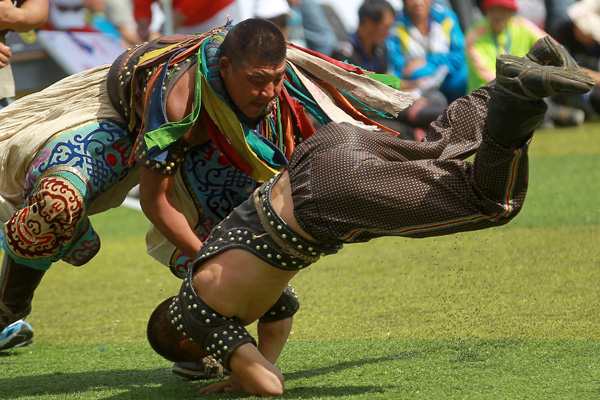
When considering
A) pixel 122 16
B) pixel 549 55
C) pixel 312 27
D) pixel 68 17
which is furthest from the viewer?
pixel 312 27

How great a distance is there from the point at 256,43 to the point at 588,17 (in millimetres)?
6296

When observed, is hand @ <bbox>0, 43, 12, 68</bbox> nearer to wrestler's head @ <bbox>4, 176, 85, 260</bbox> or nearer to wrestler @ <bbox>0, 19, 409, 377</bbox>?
wrestler @ <bbox>0, 19, 409, 377</bbox>

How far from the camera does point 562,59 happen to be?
2.47 m

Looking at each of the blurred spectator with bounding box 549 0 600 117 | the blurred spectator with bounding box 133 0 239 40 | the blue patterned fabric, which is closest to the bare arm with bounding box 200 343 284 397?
the blue patterned fabric

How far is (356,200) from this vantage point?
2621 mm

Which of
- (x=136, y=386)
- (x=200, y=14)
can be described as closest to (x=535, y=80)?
(x=136, y=386)

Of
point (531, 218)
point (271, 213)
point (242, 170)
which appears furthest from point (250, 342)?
point (531, 218)

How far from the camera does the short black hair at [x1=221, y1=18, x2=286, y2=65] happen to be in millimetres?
3096

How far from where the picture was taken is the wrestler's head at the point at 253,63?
310 centimetres

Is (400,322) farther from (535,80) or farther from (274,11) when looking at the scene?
(274,11)

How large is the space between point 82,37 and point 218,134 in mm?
5488

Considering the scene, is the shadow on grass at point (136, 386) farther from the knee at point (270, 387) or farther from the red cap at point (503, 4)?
the red cap at point (503, 4)

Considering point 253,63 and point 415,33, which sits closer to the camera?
point 253,63

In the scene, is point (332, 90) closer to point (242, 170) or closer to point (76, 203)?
point (242, 170)
